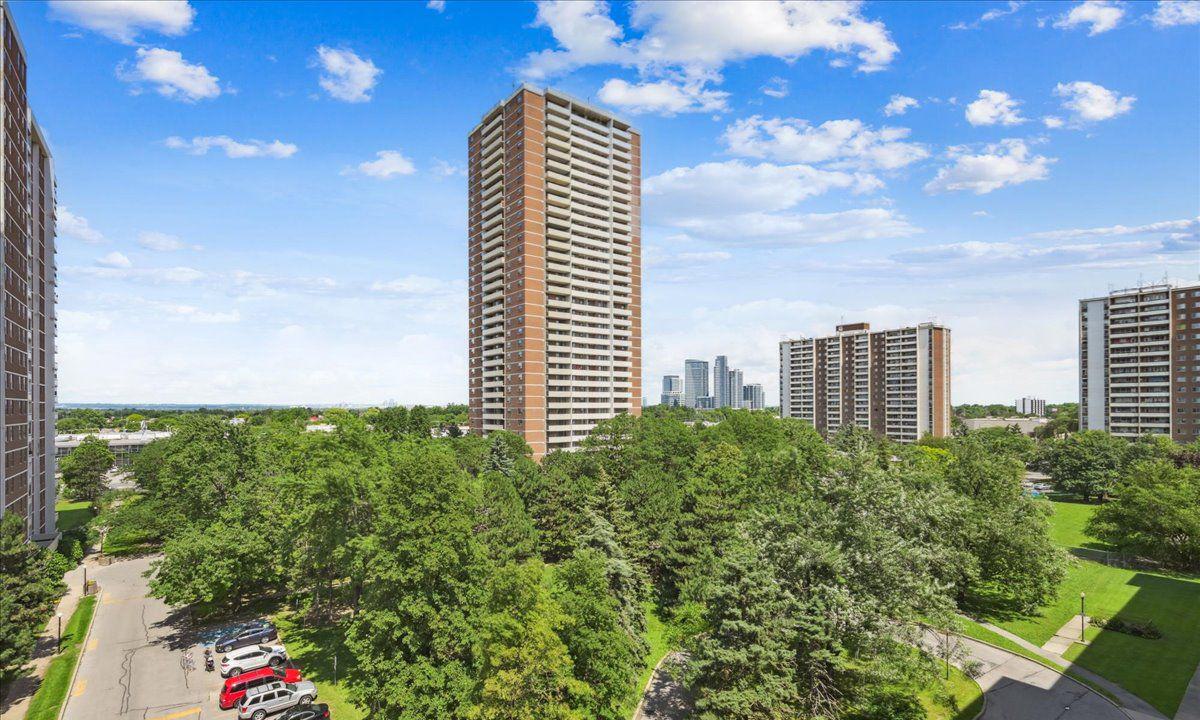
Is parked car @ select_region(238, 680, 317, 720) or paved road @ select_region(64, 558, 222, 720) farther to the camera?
paved road @ select_region(64, 558, 222, 720)

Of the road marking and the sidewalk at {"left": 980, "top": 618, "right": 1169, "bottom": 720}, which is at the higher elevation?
the sidewalk at {"left": 980, "top": 618, "right": 1169, "bottom": 720}

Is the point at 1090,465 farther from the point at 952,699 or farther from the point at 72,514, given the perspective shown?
the point at 72,514

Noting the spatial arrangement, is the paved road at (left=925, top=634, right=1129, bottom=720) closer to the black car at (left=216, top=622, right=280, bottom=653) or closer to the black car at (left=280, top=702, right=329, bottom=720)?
the black car at (left=280, top=702, right=329, bottom=720)

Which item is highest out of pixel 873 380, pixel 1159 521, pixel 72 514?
pixel 873 380

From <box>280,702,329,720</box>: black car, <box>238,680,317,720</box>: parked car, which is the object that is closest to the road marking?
<box>238,680,317,720</box>: parked car

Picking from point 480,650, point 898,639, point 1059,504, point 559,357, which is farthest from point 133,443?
point 1059,504

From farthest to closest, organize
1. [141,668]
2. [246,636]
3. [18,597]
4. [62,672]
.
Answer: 1. [246,636]
2. [141,668]
3. [62,672]
4. [18,597]

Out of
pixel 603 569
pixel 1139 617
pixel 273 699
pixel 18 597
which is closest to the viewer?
pixel 603 569

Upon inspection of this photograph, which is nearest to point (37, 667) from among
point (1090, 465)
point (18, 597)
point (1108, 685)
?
point (18, 597)
